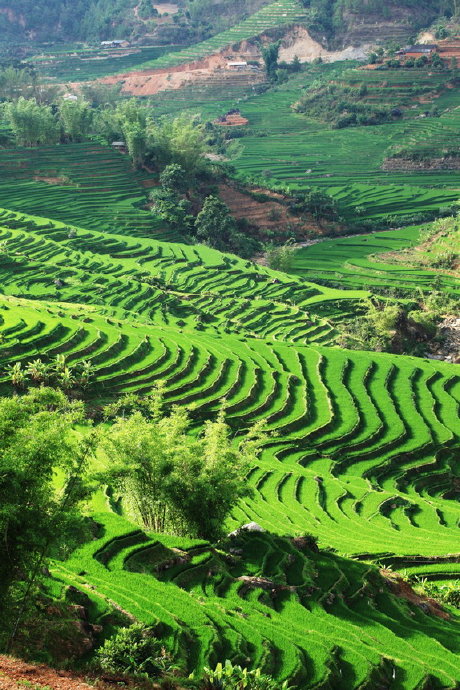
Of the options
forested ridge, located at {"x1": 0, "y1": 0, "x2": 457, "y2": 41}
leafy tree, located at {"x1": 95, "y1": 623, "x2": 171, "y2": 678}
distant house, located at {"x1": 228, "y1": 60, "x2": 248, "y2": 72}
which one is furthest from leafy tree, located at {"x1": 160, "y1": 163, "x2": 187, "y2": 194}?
forested ridge, located at {"x1": 0, "y1": 0, "x2": 457, "y2": 41}

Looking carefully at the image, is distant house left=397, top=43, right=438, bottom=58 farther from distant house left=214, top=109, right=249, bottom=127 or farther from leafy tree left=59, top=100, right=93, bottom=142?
leafy tree left=59, top=100, right=93, bottom=142

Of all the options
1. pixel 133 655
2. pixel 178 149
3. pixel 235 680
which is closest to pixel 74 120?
pixel 178 149

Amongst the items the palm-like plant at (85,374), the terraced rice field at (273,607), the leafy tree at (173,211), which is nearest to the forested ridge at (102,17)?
the leafy tree at (173,211)

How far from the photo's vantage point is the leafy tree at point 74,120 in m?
97.5

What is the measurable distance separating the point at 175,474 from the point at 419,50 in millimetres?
131610

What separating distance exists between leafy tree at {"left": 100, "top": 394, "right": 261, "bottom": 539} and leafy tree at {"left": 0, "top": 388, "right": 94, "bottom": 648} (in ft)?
21.4

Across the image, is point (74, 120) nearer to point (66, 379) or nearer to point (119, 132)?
point (119, 132)

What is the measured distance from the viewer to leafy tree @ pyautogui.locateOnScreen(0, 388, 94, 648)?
56.4ft

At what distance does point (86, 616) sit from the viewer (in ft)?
65.9

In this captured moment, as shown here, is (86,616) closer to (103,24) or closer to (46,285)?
(46,285)

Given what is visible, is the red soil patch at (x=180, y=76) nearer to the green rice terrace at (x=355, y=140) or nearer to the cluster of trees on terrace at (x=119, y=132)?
the green rice terrace at (x=355, y=140)

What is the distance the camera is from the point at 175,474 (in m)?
25.9

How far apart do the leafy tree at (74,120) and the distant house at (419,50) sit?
209ft

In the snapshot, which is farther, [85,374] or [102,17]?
[102,17]
